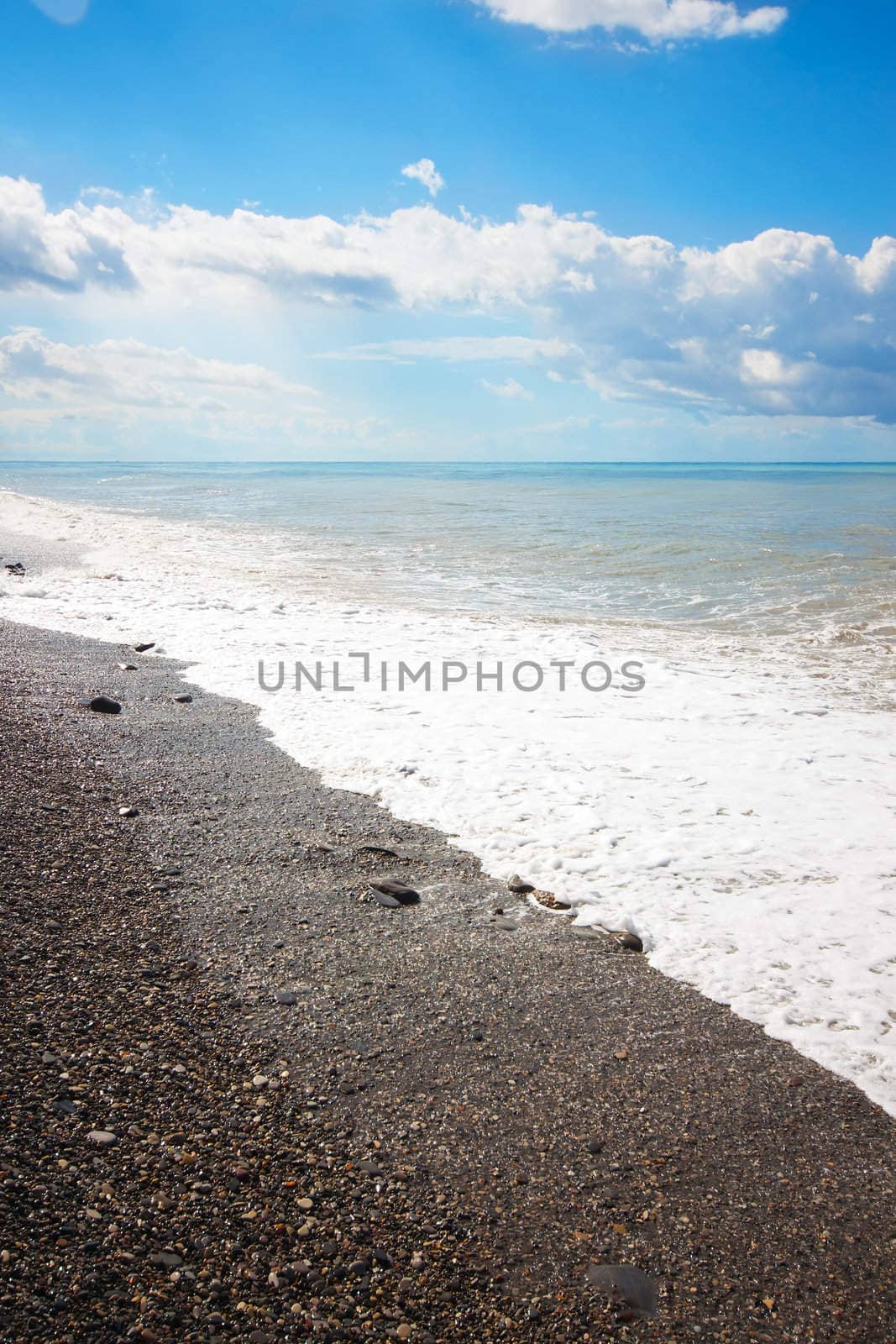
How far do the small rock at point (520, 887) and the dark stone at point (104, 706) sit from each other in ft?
14.7

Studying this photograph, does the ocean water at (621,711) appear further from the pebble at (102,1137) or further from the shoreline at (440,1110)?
the pebble at (102,1137)

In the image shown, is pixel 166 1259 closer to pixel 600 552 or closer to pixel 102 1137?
pixel 102 1137

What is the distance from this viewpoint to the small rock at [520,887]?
476 cm

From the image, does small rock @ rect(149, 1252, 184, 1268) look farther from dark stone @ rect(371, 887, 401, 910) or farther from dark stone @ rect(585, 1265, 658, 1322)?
dark stone @ rect(371, 887, 401, 910)

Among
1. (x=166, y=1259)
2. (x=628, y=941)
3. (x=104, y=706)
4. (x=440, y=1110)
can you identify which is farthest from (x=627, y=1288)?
(x=104, y=706)

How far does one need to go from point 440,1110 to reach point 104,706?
570 cm

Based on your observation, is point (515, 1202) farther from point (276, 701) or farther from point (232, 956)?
point (276, 701)

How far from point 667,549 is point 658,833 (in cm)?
1933

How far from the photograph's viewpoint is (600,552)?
23297mm

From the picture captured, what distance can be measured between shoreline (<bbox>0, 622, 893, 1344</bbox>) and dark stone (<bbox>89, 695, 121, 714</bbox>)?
7.89ft

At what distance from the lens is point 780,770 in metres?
6.80

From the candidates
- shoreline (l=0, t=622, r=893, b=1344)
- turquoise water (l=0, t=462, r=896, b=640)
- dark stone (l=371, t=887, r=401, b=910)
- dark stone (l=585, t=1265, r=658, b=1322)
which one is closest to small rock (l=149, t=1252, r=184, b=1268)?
shoreline (l=0, t=622, r=893, b=1344)

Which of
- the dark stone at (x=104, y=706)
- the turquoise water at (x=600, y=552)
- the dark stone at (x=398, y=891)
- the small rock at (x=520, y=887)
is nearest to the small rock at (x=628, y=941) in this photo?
the small rock at (x=520, y=887)

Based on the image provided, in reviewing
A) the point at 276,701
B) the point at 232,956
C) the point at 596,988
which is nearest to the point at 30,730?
the point at 276,701
